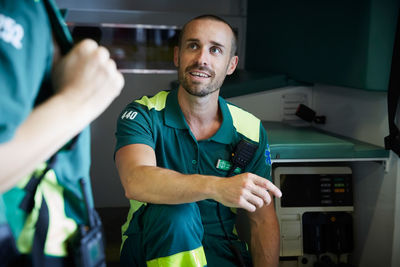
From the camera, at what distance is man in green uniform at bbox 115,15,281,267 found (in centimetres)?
161

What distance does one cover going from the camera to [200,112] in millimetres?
2076

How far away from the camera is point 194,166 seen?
1.93 metres

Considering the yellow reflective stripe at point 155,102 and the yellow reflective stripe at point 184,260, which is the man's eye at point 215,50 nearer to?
the yellow reflective stripe at point 155,102

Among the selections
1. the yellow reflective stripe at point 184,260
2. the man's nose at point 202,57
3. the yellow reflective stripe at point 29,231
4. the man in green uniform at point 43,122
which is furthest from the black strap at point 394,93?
the yellow reflective stripe at point 29,231

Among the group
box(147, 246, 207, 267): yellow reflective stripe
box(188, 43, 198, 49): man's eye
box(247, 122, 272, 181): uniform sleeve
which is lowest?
box(147, 246, 207, 267): yellow reflective stripe

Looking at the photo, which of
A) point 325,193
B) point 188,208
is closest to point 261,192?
point 188,208

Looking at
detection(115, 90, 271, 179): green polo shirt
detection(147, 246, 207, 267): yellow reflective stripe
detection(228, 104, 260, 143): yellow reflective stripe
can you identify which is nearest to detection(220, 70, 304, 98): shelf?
detection(228, 104, 260, 143): yellow reflective stripe

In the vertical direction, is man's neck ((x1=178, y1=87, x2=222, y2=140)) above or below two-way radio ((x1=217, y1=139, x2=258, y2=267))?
above

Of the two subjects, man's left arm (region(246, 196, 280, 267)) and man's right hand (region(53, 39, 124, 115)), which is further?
man's left arm (region(246, 196, 280, 267))

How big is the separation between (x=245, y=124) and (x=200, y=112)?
8.4 inches

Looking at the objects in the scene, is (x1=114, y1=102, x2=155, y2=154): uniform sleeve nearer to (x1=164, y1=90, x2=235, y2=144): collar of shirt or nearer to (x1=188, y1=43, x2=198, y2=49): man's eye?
(x1=164, y1=90, x2=235, y2=144): collar of shirt

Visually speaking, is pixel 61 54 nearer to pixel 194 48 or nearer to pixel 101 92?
pixel 101 92

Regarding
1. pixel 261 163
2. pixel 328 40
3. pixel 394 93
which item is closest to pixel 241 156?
pixel 261 163

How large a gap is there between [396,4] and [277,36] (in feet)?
3.98
